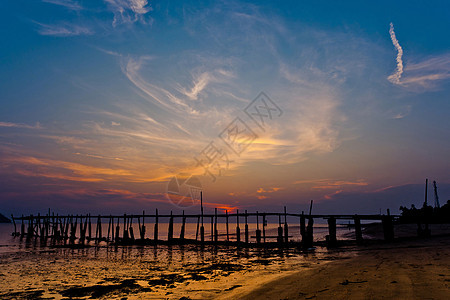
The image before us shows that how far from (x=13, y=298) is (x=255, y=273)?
976 centimetres

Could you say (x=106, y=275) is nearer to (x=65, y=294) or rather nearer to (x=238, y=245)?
(x=65, y=294)

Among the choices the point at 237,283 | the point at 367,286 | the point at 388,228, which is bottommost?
the point at 237,283

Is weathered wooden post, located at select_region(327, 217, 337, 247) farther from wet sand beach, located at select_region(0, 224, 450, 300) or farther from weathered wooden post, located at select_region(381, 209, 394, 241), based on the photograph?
wet sand beach, located at select_region(0, 224, 450, 300)

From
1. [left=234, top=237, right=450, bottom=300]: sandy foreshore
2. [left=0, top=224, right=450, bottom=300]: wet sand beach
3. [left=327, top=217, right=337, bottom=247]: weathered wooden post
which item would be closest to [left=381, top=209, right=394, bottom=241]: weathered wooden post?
[left=327, top=217, right=337, bottom=247]: weathered wooden post

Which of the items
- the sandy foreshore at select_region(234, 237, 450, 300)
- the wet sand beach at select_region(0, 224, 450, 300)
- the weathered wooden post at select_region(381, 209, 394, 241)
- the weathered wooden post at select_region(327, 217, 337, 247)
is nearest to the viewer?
the sandy foreshore at select_region(234, 237, 450, 300)

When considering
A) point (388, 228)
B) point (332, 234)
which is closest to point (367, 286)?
point (332, 234)

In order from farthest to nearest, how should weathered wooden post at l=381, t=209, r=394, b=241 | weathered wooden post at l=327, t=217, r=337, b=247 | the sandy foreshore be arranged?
weathered wooden post at l=381, t=209, r=394, b=241 < weathered wooden post at l=327, t=217, r=337, b=247 < the sandy foreshore

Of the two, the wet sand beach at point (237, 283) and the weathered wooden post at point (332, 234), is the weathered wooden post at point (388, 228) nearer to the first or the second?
the weathered wooden post at point (332, 234)

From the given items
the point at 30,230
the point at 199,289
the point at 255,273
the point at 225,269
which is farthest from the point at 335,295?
the point at 30,230

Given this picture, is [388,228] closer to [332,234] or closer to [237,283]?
[332,234]

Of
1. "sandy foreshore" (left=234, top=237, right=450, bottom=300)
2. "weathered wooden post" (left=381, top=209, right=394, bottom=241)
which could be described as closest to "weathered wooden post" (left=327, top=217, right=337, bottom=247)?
"weathered wooden post" (left=381, top=209, right=394, bottom=241)

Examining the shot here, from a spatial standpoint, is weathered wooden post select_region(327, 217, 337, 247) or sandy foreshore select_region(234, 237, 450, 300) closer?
sandy foreshore select_region(234, 237, 450, 300)

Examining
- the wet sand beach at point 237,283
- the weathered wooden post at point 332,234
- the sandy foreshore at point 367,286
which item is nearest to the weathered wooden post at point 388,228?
the weathered wooden post at point 332,234

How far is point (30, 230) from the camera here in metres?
56.8
